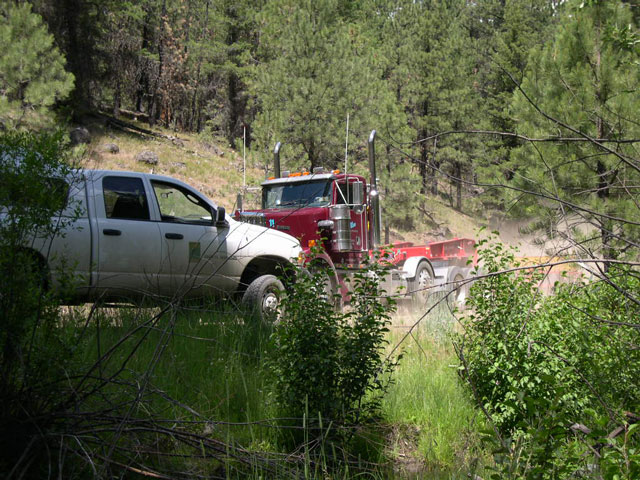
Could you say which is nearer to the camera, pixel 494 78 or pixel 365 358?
pixel 365 358

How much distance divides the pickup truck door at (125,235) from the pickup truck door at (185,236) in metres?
0.17

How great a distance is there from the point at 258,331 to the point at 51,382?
302 cm

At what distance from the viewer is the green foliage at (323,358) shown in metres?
4.25

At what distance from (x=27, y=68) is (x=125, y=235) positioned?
17151 millimetres

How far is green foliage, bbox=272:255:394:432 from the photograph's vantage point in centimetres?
425

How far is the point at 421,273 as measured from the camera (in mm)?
11820

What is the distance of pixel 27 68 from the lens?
1994 cm

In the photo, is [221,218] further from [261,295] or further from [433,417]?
[433,417]

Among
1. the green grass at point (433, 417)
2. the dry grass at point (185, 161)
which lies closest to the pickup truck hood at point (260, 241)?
the green grass at point (433, 417)

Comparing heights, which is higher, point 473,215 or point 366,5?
point 366,5

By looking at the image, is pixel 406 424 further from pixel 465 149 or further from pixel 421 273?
pixel 465 149

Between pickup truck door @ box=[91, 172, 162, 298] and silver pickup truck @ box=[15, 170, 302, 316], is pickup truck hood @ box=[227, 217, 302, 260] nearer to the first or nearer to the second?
silver pickup truck @ box=[15, 170, 302, 316]

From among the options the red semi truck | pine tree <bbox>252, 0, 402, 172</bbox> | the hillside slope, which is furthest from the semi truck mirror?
the hillside slope

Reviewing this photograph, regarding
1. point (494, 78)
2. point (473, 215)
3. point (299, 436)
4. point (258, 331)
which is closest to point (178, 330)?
point (258, 331)
